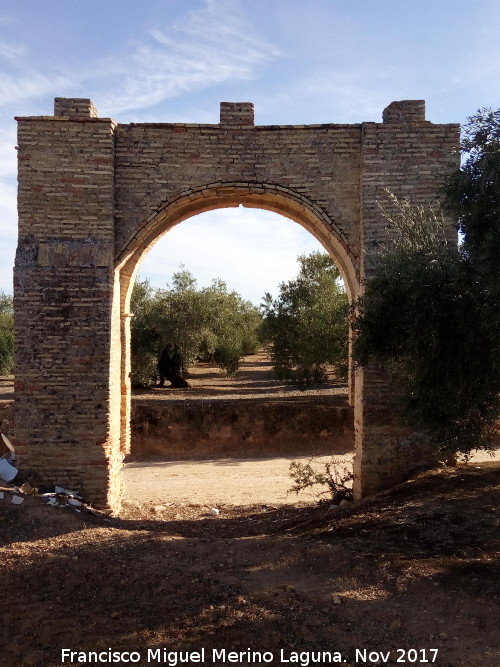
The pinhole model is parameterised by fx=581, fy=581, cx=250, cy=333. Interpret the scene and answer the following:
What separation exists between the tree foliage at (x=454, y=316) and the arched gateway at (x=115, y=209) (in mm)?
2439

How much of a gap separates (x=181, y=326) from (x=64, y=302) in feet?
45.5

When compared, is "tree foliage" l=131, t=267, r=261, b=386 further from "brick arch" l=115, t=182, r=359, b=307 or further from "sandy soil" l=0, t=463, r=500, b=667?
"sandy soil" l=0, t=463, r=500, b=667

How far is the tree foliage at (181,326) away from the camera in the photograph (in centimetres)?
2195

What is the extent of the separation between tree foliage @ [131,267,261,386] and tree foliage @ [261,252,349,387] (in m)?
1.54

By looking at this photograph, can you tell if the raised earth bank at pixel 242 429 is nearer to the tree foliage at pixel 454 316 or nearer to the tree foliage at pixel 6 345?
the tree foliage at pixel 454 316

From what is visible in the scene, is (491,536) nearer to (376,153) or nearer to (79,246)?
(376,153)

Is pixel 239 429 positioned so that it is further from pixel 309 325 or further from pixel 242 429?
pixel 309 325

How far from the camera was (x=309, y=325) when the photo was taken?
63.8 feet

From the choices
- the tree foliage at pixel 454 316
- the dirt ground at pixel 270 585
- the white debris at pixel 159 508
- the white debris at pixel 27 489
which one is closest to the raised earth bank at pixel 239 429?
the white debris at pixel 159 508

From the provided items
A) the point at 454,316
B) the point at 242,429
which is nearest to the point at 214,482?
the point at 242,429

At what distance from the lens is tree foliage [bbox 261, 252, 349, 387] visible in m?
19.2

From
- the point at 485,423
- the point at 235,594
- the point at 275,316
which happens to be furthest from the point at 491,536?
the point at 275,316

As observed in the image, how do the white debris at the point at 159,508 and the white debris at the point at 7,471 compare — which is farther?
the white debris at the point at 159,508

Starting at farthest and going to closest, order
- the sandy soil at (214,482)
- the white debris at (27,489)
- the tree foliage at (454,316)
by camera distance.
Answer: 1. the sandy soil at (214,482)
2. the white debris at (27,489)
3. the tree foliage at (454,316)
